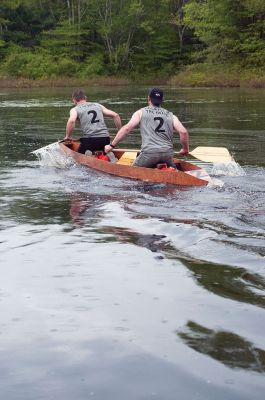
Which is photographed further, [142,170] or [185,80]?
[185,80]

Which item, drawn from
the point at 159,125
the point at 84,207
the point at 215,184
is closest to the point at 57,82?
the point at 159,125

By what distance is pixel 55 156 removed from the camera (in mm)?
13000

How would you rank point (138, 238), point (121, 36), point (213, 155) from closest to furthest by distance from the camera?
point (138, 238), point (213, 155), point (121, 36)

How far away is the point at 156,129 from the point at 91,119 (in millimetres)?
2606

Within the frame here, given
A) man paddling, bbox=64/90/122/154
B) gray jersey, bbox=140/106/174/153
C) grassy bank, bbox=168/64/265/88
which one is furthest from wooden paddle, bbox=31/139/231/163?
grassy bank, bbox=168/64/265/88

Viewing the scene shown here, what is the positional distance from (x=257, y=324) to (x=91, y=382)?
4.30 ft

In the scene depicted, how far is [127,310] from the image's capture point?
4.85 m

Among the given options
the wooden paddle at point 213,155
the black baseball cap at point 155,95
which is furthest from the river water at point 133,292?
the black baseball cap at point 155,95

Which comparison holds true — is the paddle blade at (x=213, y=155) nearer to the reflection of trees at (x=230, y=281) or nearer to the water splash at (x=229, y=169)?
the water splash at (x=229, y=169)

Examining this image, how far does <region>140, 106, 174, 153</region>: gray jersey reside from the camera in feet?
33.6

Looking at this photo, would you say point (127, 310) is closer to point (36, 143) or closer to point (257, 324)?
point (257, 324)

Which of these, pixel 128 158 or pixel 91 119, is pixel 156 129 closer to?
pixel 128 158

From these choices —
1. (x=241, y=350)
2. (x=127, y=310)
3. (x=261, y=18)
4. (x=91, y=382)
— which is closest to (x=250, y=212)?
(x=127, y=310)

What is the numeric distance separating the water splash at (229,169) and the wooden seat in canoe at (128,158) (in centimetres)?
154
